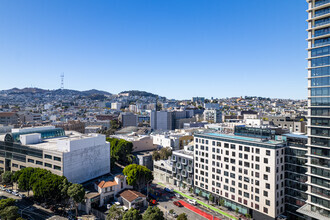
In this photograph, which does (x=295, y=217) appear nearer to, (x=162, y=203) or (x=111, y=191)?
(x=162, y=203)

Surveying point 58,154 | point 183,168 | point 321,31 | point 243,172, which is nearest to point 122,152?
point 183,168

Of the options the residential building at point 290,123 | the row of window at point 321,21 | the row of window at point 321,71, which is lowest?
the residential building at point 290,123

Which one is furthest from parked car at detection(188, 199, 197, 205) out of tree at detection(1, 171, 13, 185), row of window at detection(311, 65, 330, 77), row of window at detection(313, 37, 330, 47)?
tree at detection(1, 171, 13, 185)

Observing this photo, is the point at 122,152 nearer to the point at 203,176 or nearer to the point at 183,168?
the point at 183,168

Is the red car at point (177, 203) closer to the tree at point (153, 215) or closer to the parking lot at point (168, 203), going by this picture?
the parking lot at point (168, 203)


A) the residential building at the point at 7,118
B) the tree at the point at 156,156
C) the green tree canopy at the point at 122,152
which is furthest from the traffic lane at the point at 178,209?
the residential building at the point at 7,118
